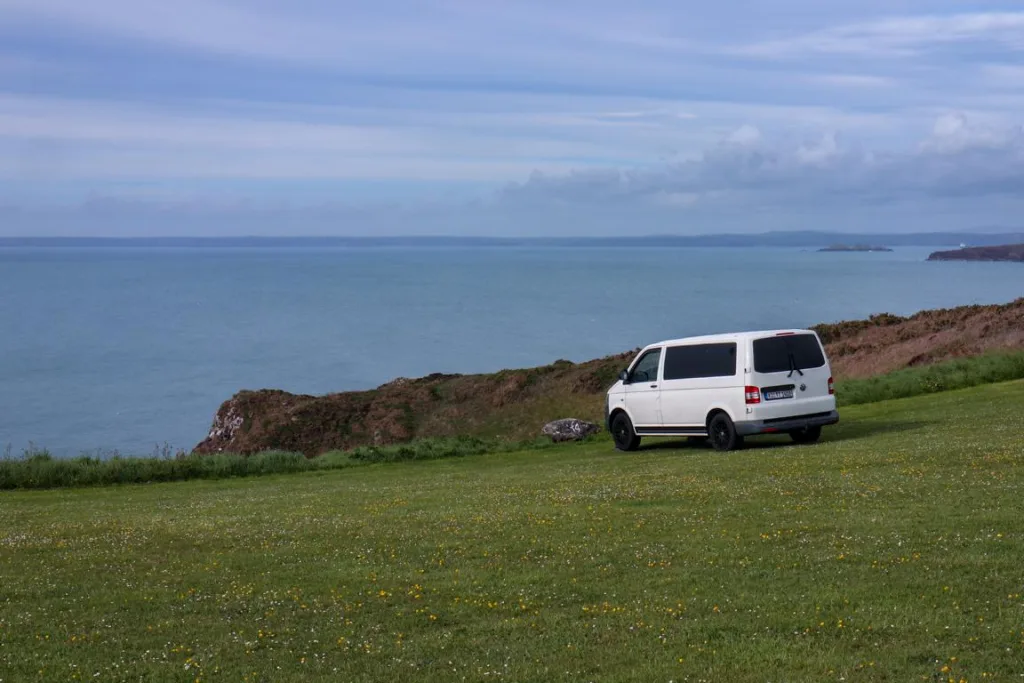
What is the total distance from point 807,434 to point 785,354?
255cm

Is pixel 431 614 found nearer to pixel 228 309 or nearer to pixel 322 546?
pixel 322 546

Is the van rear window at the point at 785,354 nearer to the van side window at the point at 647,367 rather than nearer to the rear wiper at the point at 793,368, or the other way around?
the rear wiper at the point at 793,368

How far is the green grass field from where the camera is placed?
29.3 feet

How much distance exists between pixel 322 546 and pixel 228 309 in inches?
7192

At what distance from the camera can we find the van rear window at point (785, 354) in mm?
23781

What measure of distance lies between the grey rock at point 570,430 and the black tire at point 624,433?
6.92 meters

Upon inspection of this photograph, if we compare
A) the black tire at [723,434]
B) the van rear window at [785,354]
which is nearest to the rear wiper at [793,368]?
the van rear window at [785,354]

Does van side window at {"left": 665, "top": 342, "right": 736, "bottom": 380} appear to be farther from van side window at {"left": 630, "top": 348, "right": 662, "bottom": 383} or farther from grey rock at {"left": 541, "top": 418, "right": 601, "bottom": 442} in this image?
grey rock at {"left": 541, "top": 418, "right": 601, "bottom": 442}

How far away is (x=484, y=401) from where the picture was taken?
171 feet

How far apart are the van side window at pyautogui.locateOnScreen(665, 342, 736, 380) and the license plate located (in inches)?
34.6

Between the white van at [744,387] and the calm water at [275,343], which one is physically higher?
the calm water at [275,343]

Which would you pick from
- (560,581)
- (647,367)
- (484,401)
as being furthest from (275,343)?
(560,581)

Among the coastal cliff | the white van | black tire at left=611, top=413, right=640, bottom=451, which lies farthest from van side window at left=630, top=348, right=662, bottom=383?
the coastal cliff

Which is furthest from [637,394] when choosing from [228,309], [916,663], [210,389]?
[228,309]
